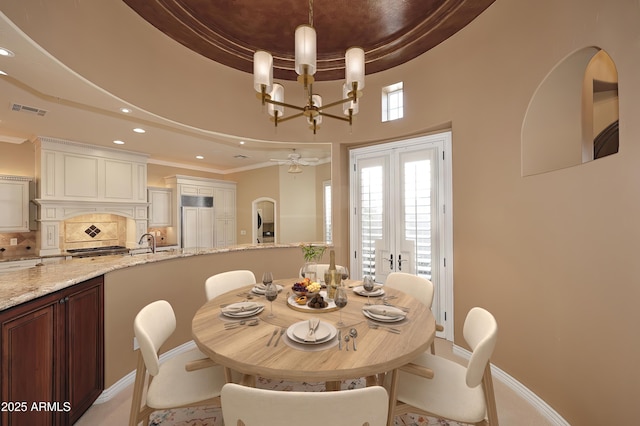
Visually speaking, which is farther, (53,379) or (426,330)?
(53,379)

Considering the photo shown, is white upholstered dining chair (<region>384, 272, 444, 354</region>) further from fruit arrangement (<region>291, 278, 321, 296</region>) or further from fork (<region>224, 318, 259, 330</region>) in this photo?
fork (<region>224, 318, 259, 330</region>)

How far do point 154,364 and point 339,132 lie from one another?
10.8 ft

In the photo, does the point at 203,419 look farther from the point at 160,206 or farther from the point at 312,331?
the point at 160,206

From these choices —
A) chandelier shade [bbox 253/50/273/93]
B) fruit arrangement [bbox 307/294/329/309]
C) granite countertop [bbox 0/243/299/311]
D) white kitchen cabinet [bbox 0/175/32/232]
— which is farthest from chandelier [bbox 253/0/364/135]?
white kitchen cabinet [bbox 0/175/32/232]

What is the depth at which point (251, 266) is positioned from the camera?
3.55 meters

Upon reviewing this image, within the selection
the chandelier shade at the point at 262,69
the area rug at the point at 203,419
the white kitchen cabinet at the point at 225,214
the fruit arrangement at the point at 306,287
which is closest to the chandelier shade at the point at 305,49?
the chandelier shade at the point at 262,69

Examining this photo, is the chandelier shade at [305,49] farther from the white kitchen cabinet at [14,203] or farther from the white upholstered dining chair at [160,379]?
the white kitchen cabinet at [14,203]

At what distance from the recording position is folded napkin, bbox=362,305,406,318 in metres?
1.60

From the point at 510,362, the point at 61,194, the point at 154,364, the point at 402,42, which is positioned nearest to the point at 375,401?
the point at 154,364

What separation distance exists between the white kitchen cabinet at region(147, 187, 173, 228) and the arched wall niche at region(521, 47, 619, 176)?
6.67 meters

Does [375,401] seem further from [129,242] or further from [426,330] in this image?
[129,242]

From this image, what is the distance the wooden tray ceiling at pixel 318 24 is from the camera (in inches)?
98.1

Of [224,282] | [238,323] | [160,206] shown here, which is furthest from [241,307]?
[160,206]

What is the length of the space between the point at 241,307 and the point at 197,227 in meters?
5.57
